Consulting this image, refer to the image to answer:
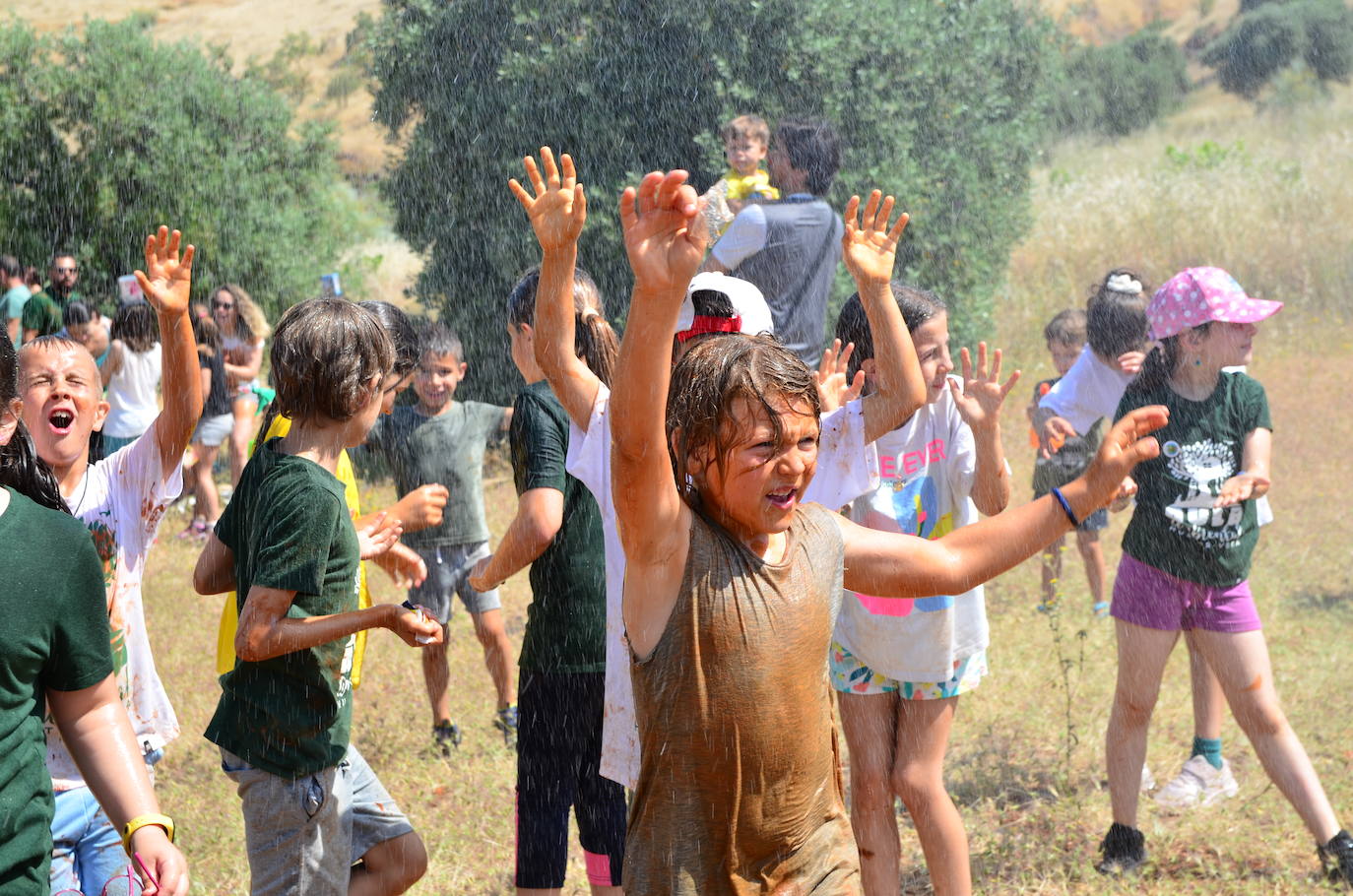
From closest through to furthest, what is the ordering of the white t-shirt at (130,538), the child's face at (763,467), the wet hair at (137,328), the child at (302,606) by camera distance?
1. the child's face at (763,467)
2. the child at (302,606)
3. the white t-shirt at (130,538)
4. the wet hair at (137,328)

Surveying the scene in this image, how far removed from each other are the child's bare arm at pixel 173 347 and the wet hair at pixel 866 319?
1.66 m

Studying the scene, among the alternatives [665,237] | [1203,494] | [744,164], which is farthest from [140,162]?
[665,237]

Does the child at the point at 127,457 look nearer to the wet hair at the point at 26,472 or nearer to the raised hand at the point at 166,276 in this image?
the raised hand at the point at 166,276

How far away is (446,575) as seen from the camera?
18.9 feet

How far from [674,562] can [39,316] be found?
363 inches

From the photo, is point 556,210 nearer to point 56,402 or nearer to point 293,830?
point 56,402

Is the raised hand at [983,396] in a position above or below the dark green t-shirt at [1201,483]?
above

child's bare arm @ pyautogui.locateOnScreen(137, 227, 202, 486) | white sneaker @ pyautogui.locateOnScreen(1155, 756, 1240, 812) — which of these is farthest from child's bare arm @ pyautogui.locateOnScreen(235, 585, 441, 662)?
white sneaker @ pyautogui.locateOnScreen(1155, 756, 1240, 812)

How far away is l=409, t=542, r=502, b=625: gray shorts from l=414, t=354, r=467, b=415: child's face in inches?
24.7

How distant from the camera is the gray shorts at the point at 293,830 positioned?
289 centimetres

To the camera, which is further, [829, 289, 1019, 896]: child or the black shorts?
[829, 289, 1019, 896]: child

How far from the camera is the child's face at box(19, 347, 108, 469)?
9.98ft

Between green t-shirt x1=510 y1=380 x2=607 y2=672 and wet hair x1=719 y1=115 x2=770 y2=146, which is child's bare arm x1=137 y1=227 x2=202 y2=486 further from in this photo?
wet hair x1=719 y1=115 x2=770 y2=146

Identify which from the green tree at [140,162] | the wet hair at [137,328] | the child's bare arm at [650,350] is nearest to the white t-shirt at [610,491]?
the child's bare arm at [650,350]
